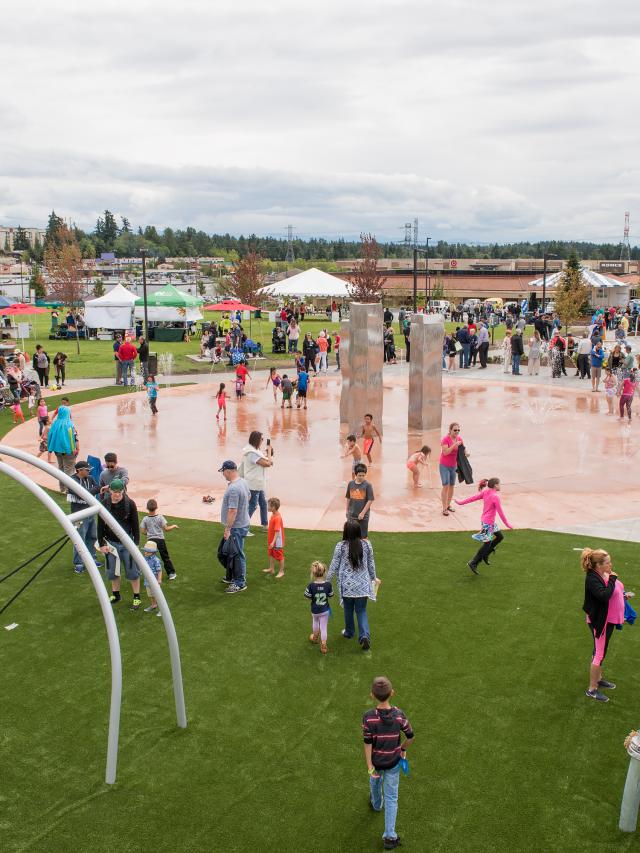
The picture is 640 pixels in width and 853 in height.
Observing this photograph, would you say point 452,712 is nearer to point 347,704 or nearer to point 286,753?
point 347,704

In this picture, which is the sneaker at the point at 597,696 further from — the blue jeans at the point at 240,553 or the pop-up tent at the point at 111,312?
the pop-up tent at the point at 111,312

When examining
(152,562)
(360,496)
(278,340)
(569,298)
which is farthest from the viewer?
(569,298)

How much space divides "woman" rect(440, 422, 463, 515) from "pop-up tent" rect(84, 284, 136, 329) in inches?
1164

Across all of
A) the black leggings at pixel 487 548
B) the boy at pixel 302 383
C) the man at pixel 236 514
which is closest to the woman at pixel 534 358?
the boy at pixel 302 383

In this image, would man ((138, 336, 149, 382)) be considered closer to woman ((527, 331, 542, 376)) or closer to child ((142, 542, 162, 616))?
woman ((527, 331, 542, 376))

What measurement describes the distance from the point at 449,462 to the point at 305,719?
607 centimetres

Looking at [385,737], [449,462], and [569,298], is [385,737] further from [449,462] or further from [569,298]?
[569,298]

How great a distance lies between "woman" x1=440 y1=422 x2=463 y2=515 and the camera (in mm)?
12258

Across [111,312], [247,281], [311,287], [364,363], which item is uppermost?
[247,281]

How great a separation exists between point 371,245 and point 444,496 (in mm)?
49896

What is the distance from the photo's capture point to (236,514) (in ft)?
31.4

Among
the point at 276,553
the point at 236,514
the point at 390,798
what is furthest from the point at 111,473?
the point at 390,798

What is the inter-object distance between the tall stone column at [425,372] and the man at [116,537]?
11.1 metres

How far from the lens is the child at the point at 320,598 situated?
799 centimetres
